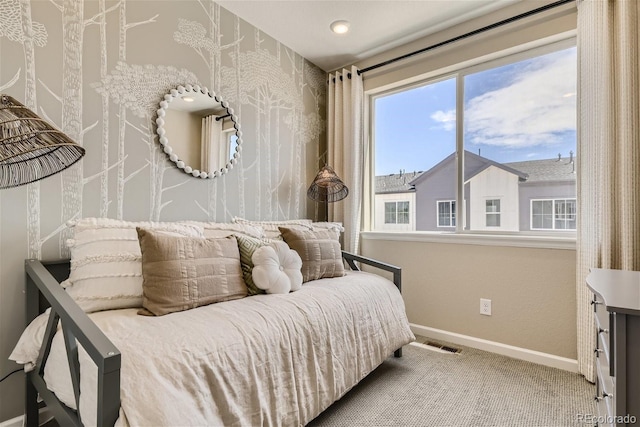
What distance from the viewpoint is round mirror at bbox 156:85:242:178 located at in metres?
2.05

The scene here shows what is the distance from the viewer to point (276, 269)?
5.90 feet

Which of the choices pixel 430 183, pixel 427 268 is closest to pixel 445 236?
pixel 427 268

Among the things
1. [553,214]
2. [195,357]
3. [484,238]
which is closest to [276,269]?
[195,357]

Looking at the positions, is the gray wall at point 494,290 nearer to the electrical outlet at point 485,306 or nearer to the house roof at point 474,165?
the electrical outlet at point 485,306

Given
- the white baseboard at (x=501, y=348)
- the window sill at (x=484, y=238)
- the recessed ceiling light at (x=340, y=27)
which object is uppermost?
the recessed ceiling light at (x=340, y=27)

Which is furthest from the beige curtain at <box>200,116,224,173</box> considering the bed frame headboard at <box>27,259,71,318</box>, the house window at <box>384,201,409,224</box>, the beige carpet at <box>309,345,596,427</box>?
the beige carpet at <box>309,345,596,427</box>

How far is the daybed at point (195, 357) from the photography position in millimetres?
926

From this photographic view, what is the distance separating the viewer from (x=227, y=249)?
1.69 metres

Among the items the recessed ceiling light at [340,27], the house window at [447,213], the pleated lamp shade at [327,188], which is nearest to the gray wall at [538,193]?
the house window at [447,213]

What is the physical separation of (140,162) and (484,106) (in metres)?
2.55

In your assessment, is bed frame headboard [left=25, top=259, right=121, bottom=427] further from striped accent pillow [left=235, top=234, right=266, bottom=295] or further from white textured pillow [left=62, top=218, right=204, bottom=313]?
striped accent pillow [left=235, top=234, right=266, bottom=295]

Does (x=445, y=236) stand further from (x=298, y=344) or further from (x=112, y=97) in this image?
(x=112, y=97)

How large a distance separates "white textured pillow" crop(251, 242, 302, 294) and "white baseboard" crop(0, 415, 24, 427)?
48.1 inches

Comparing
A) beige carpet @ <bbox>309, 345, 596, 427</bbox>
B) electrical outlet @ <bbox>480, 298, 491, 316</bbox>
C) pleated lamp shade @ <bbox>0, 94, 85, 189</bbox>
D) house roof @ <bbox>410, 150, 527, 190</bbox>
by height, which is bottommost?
beige carpet @ <bbox>309, 345, 596, 427</bbox>
